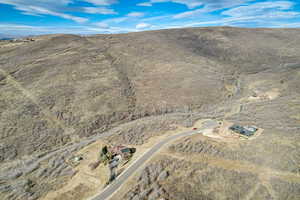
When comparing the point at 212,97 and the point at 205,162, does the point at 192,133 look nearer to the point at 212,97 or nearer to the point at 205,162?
the point at 205,162

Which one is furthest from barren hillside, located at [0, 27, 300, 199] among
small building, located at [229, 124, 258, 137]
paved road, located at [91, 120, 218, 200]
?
paved road, located at [91, 120, 218, 200]

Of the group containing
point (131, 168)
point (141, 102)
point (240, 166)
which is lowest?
point (131, 168)

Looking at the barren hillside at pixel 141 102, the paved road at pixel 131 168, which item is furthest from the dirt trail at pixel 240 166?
the paved road at pixel 131 168

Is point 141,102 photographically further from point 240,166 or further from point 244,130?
point 240,166

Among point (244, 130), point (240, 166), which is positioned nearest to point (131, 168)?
point (240, 166)

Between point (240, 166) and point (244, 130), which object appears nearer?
point (240, 166)

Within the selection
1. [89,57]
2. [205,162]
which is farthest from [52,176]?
[89,57]

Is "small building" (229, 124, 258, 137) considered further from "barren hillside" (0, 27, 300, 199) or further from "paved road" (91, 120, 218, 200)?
"paved road" (91, 120, 218, 200)

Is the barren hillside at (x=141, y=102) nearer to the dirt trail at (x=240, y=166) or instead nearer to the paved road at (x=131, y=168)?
the dirt trail at (x=240, y=166)
